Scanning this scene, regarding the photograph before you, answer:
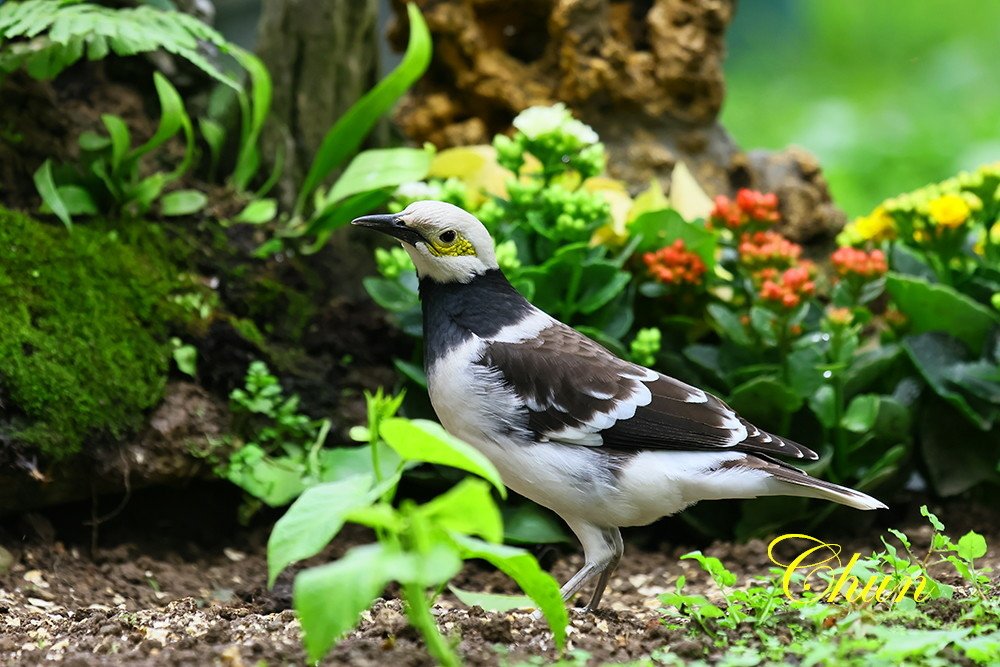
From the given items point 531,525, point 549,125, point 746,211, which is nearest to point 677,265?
point 746,211

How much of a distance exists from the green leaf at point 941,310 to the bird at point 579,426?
141 centimetres

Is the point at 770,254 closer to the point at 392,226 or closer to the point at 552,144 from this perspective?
the point at 552,144

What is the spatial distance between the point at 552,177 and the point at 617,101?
51.1 inches

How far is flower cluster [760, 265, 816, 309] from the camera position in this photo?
4164mm

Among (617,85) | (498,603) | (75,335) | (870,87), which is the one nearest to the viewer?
(498,603)

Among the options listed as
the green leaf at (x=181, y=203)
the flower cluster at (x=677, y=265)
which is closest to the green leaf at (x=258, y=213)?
the green leaf at (x=181, y=203)

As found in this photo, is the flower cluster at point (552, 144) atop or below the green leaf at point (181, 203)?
atop

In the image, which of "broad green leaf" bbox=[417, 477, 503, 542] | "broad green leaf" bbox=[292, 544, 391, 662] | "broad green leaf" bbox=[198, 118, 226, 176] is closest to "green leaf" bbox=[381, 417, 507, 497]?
"broad green leaf" bbox=[417, 477, 503, 542]

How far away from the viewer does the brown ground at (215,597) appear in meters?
2.63

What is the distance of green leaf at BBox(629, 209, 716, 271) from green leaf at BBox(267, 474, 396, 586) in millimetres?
2691

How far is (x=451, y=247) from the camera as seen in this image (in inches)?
141

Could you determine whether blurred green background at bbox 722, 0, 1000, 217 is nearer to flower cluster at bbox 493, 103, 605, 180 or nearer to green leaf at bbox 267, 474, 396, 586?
flower cluster at bbox 493, 103, 605, 180

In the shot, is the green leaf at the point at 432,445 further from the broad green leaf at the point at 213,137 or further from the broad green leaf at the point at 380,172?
the broad green leaf at the point at 213,137

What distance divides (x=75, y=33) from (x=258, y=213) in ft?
3.86
